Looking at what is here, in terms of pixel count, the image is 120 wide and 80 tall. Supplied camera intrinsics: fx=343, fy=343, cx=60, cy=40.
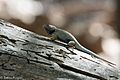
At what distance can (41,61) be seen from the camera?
6.64 feet

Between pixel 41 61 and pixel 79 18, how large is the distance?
378cm

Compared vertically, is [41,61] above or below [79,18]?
below

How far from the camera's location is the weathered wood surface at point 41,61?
1.94 metres

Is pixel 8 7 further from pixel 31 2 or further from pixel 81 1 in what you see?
pixel 81 1

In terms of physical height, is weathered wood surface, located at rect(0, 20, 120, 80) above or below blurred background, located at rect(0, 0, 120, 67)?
below

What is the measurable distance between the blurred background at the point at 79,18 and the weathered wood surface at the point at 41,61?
299cm

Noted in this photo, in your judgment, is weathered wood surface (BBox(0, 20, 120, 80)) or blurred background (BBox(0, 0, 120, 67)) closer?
weathered wood surface (BBox(0, 20, 120, 80))

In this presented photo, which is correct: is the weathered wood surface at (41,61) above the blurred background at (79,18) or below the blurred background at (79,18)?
below

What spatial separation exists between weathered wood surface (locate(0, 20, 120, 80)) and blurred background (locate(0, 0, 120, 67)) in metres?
2.99

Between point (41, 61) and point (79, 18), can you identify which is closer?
point (41, 61)

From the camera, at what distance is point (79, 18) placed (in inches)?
226

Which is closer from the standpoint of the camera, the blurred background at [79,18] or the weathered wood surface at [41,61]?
the weathered wood surface at [41,61]

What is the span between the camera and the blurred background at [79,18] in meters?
5.37

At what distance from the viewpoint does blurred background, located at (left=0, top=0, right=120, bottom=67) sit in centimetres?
537
